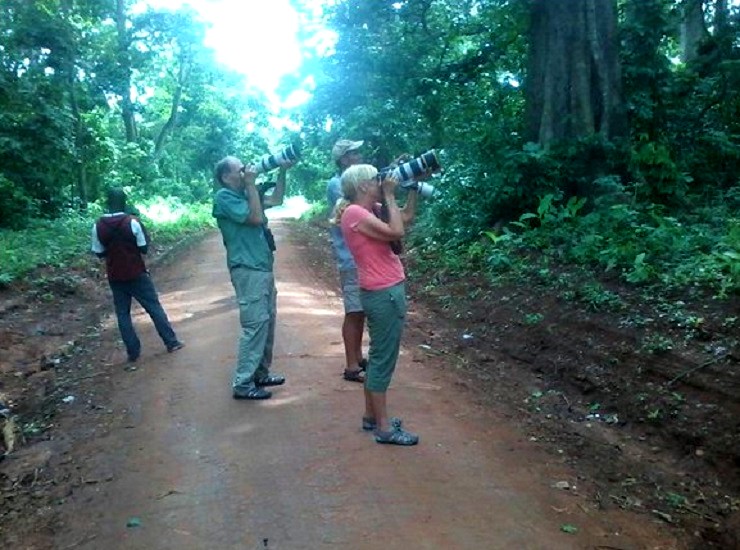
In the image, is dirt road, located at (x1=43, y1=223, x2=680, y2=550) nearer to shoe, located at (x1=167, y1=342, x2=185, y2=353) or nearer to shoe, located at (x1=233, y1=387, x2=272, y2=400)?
shoe, located at (x1=233, y1=387, x2=272, y2=400)

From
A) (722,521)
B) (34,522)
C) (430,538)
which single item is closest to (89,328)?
(34,522)

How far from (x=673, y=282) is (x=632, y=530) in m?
3.79

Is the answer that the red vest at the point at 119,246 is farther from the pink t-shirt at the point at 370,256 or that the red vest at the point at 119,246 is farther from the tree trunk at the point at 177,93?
the tree trunk at the point at 177,93

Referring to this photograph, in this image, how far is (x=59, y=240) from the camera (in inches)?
631

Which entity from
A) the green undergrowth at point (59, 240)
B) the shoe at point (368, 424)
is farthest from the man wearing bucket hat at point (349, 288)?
the green undergrowth at point (59, 240)

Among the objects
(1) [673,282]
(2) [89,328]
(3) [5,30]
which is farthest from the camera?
(3) [5,30]

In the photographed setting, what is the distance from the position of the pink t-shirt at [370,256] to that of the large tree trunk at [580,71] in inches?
290

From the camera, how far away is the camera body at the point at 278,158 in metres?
6.07

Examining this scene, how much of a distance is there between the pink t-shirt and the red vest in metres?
3.56

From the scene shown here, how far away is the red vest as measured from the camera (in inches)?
303

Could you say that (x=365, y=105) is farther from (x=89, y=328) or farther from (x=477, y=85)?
(x=89, y=328)

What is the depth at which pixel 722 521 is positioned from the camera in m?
4.41

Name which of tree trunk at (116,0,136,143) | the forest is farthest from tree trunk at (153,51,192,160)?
the forest

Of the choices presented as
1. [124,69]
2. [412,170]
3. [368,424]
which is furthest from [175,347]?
[124,69]
